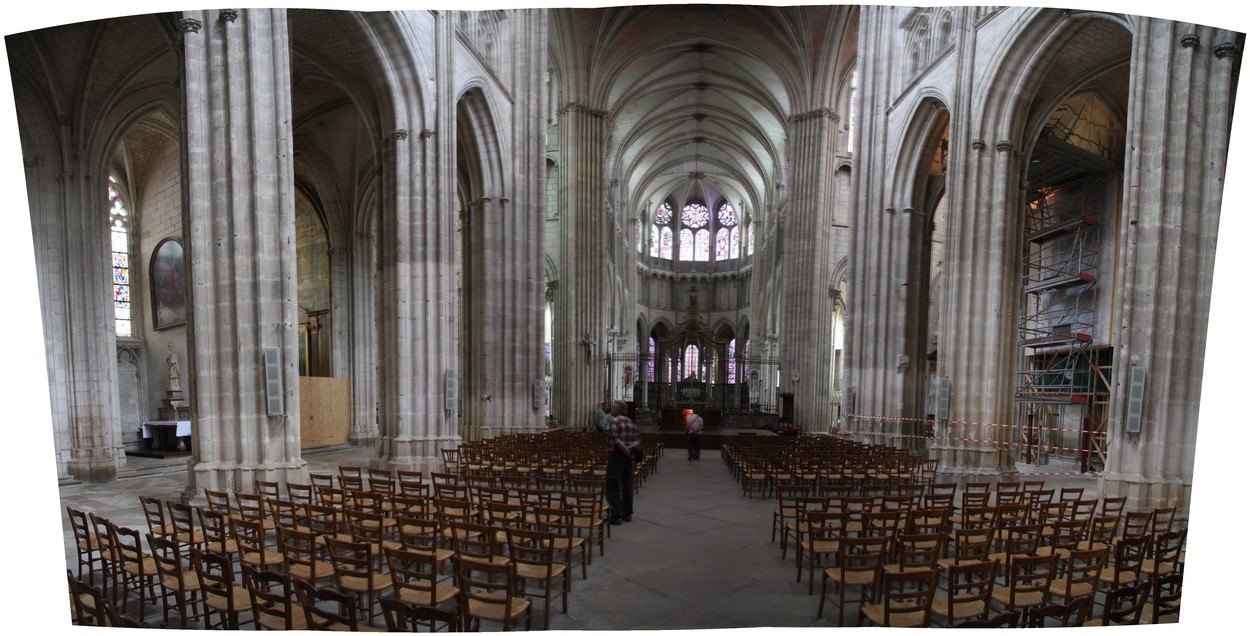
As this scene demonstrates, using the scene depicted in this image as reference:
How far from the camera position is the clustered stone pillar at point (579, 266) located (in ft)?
89.8

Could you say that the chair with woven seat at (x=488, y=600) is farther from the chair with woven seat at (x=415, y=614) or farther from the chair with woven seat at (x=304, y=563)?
the chair with woven seat at (x=304, y=563)

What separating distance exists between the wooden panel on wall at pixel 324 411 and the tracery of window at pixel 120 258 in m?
6.75

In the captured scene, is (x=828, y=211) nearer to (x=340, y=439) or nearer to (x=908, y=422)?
(x=908, y=422)

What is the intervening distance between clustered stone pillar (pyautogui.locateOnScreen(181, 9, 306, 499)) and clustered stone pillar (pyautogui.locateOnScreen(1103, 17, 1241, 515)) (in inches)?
454

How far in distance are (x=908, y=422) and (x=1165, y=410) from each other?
30.8ft

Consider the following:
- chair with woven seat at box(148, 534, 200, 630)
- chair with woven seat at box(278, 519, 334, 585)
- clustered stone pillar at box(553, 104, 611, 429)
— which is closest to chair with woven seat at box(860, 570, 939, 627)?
chair with woven seat at box(278, 519, 334, 585)

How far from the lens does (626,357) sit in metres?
32.3

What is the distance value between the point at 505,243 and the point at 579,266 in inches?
368

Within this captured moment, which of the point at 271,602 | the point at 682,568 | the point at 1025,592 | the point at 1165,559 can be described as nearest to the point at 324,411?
the point at 682,568

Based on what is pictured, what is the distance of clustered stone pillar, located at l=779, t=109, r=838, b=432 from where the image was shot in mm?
28312

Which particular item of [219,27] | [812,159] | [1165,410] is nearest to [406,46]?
[219,27]

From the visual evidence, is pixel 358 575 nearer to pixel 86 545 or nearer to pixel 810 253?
pixel 86 545

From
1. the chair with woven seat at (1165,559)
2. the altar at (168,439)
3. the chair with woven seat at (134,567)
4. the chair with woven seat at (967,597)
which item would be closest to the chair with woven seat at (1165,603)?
the chair with woven seat at (1165,559)

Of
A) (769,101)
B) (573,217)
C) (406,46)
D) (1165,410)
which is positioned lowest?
(1165,410)
